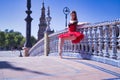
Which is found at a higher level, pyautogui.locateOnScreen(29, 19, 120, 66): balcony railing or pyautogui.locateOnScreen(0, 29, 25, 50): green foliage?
pyautogui.locateOnScreen(0, 29, 25, 50): green foliage

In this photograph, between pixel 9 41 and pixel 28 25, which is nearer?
pixel 28 25

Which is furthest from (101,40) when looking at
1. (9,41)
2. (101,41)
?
(9,41)

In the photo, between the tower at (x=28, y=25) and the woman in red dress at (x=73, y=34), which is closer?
the woman in red dress at (x=73, y=34)

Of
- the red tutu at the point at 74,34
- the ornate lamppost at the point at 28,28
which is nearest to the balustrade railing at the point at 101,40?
the red tutu at the point at 74,34

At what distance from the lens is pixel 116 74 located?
511 centimetres

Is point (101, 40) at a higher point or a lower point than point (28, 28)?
lower

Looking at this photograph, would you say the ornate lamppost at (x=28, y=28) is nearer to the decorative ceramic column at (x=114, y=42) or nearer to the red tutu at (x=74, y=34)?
the red tutu at (x=74, y=34)

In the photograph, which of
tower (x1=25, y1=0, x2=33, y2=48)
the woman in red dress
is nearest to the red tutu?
the woman in red dress

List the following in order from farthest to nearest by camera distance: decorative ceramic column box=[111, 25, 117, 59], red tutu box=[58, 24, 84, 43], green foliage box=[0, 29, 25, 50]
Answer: green foliage box=[0, 29, 25, 50] → red tutu box=[58, 24, 84, 43] → decorative ceramic column box=[111, 25, 117, 59]

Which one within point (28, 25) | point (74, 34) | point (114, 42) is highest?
point (28, 25)

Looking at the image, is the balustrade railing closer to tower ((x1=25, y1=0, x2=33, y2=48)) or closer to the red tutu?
the red tutu

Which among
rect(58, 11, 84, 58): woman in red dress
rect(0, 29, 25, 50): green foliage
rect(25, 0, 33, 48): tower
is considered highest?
rect(0, 29, 25, 50): green foliage

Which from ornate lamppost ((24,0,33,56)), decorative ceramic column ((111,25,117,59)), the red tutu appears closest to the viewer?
decorative ceramic column ((111,25,117,59))

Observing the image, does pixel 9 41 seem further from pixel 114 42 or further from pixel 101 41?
pixel 114 42
